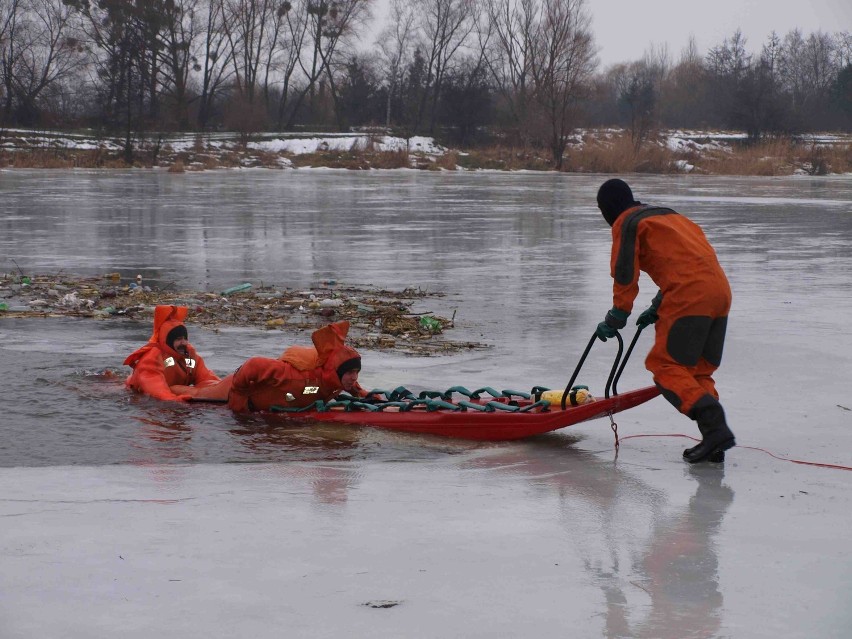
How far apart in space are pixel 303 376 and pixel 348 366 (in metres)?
0.32

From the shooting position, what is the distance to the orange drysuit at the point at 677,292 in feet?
18.2

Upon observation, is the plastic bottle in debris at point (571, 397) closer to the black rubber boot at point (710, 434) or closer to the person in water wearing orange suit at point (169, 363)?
the black rubber boot at point (710, 434)

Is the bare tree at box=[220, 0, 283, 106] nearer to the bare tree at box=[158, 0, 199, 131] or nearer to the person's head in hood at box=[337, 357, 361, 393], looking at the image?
the bare tree at box=[158, 0, 199, 131]

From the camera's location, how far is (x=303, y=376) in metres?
6.73

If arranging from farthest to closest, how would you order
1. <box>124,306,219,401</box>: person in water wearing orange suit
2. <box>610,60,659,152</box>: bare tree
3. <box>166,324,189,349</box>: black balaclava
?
<box>610,60,659,152</box>: bare tree < <box>166,324,189,349</box>: black balaclava < <box>124,306,219,401</box>: person in water wearing orange suit

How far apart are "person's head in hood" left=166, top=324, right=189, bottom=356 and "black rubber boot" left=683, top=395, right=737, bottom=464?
11.6 feet

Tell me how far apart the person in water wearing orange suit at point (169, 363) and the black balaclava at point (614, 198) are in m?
2.95

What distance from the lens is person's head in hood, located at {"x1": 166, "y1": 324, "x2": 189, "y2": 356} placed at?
24.3ft

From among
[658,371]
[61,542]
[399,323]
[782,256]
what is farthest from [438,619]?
[782,256]

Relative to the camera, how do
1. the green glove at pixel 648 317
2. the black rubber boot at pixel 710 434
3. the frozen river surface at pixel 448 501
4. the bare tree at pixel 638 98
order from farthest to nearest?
1. the bare tree at pixel 638 98
2. the green glove at pixel 648 317
3. the black rubber boot at pixel 710 434
4. the frozen river surface at pixel 448 501

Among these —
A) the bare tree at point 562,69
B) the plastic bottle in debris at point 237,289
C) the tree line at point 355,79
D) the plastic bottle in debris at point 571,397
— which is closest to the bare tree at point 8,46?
the tree line at point 355,79

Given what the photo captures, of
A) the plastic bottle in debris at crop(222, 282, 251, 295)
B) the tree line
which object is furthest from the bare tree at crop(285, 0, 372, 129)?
the plastic bottle in debris at crop(222, 282, 251, 295)

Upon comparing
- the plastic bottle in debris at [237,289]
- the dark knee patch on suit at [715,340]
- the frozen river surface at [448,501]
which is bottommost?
the frozen river surface at [448,501]

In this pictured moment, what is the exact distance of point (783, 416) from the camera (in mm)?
6457
